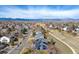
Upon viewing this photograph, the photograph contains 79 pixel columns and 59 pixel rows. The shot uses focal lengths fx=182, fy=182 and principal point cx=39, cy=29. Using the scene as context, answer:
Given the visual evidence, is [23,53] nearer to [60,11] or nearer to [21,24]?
[21,24]

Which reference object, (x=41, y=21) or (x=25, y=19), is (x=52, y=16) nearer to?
(x=41, y=21)

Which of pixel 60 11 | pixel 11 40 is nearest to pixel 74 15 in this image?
pixel 60 11

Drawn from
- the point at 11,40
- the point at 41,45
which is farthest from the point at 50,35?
the point at 11,40

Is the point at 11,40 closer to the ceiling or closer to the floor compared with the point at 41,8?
closer to the floor
